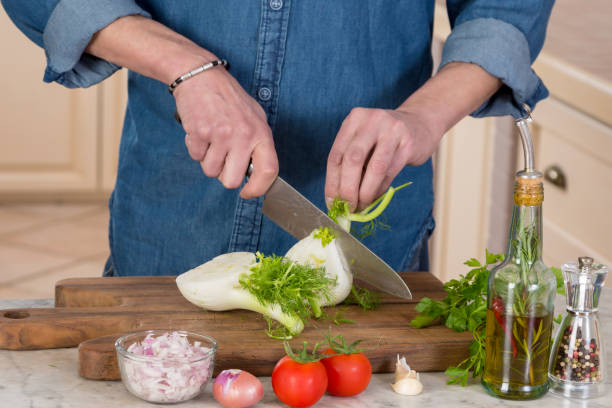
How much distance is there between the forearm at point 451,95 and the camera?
1.19 m

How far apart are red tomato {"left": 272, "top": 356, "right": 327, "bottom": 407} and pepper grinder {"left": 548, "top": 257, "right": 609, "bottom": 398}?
0.26 metres

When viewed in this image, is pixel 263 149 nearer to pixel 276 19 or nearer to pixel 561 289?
pixel 276 19

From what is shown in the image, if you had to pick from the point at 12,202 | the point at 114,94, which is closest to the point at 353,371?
the point at 114,94

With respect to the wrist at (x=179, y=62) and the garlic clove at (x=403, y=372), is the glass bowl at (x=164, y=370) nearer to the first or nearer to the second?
the garlic clove at (x=403, y=372)

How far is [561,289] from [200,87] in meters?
0.53

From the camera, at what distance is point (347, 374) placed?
90 cm

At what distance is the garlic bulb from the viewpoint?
0.93 m

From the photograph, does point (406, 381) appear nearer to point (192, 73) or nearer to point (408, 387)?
point (408, 387)

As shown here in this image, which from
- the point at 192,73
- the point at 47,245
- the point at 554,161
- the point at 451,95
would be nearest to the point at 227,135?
the point at 192,73

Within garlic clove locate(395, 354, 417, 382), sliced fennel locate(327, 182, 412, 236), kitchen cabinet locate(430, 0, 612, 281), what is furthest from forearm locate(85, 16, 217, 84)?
kitchen cabinet locate(430, 0, 612, 281)

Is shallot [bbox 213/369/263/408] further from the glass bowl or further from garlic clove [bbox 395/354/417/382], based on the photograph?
garlic clove [bbox 395/354/417/382]

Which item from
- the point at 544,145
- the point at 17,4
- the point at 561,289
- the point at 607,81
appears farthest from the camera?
the point at 544,145

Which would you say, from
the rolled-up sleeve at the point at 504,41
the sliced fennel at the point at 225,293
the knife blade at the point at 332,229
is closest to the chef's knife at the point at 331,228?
the knife blade at the point at 332,229

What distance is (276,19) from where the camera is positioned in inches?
50.4
